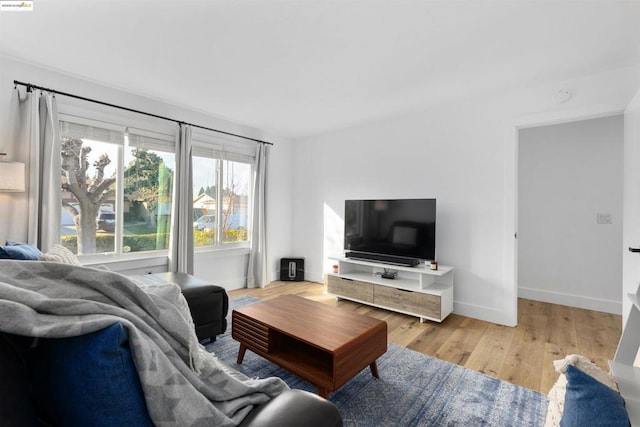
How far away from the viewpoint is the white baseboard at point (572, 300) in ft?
11.4

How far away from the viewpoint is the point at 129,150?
3.42 metres

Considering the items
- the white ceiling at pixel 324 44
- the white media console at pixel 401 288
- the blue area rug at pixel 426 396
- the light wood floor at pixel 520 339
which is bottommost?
the blue area rug at pixel 426 396

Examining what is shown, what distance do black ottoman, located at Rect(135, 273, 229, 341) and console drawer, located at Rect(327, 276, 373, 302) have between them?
1.64 m

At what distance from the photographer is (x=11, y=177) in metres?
2.31

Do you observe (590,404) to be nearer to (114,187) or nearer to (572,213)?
(572,213)

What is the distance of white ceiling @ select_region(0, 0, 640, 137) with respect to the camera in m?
1.90

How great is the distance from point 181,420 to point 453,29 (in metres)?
2.56

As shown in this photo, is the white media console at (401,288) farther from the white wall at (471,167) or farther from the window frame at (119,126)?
the window frame at (119,126)

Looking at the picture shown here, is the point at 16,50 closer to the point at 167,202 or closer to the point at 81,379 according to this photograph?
the point at 167,202

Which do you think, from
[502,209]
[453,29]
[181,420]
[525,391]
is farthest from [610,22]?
[181,420]

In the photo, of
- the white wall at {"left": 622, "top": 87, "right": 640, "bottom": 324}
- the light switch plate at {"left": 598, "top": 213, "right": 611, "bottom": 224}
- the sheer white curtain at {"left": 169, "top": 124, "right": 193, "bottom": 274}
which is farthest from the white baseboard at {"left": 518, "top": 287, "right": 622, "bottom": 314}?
the sheer white curtain at {"left": 169, "top": 124, "right": 193, "bottom": 274}

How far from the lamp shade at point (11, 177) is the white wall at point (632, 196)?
448cm

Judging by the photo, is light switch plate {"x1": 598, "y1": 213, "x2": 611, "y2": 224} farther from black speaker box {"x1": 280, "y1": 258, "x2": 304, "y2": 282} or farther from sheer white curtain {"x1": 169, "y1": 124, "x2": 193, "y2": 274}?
sheer white curtain {"x1": 169, "y1": 124, "x2": 193, "y2": 274}

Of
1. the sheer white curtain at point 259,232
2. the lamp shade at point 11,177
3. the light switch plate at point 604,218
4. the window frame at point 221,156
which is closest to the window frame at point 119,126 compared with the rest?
the window frame at point 221,156
